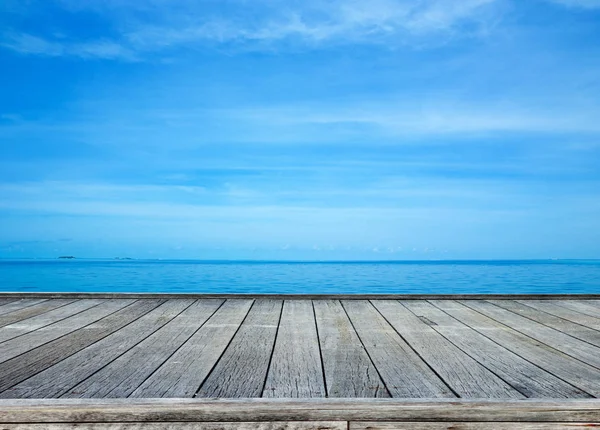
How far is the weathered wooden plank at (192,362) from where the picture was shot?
1554 mm

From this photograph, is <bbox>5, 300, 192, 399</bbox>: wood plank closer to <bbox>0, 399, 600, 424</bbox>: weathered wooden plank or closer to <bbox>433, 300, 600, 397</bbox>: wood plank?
<bbox>0, 399, 600, 424</bbox>: weathered wooden plank

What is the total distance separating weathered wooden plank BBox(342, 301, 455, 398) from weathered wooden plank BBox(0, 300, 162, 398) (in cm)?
114

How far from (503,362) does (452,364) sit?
0.22 meters

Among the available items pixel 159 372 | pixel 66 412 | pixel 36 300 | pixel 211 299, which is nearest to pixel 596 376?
pixel 159 372

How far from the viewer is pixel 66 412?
1329mm

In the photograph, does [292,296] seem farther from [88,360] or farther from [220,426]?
[220,426]

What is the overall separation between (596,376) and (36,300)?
3.53 m

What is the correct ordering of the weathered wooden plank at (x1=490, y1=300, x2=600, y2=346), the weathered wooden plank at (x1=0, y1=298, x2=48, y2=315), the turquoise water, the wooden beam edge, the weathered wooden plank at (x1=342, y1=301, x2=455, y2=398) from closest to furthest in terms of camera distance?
the weathered wooden plank at (x1=342, y1=301, x2=455, y2=398) → the weathered wooden plank at (x1=490, y1=300, x2=600, y2=346) → the weathered wooden plank at (x1=0, y1=298, x2=48, y2=315) → the wooden beam edge → the turquoise water

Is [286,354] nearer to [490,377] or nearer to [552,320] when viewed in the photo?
[490,377]

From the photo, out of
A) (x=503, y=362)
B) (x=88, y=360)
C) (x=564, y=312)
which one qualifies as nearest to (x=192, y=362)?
(x=88, y=360)

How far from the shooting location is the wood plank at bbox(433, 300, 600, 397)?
167 cm

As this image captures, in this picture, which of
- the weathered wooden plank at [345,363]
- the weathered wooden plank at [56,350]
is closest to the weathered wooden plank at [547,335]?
the weathered wooden plank at [345,363]

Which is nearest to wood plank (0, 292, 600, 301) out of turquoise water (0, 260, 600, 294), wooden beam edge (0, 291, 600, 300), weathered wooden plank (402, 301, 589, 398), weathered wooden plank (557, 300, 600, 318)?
wooden beam edge (0, 291, 600, 300)

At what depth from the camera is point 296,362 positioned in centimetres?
188
